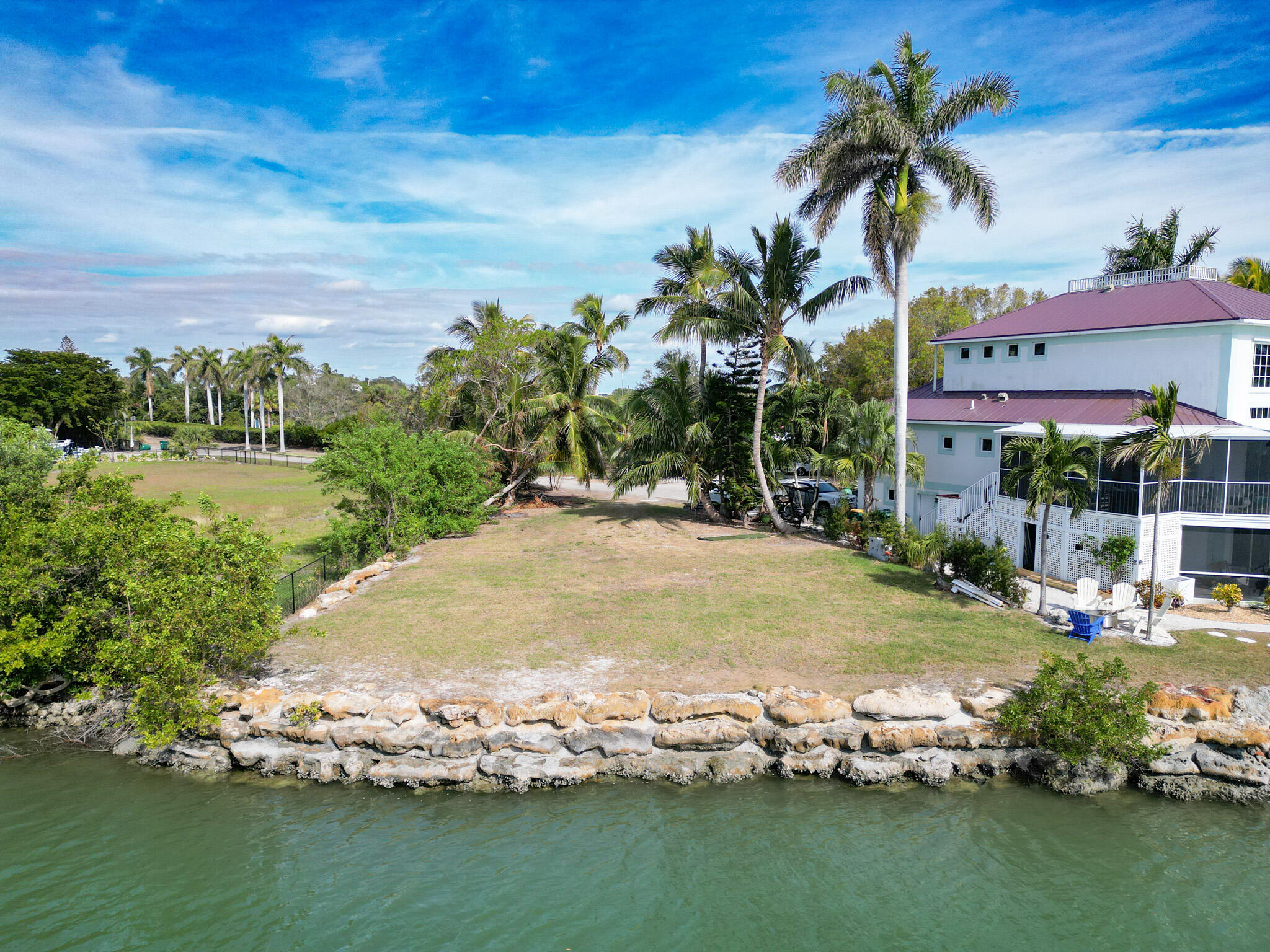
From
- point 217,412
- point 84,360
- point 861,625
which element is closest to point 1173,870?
point 861,625

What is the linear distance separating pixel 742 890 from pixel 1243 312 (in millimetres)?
22496

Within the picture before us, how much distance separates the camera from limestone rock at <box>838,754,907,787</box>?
11.2 metres

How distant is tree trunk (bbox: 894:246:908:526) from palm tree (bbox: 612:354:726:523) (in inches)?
288

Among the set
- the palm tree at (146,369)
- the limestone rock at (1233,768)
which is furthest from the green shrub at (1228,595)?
the palm tree at (146,369)

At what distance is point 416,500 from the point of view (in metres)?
24.4

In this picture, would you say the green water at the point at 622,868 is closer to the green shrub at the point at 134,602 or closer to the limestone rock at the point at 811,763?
the limestone rock at the point at 811,763

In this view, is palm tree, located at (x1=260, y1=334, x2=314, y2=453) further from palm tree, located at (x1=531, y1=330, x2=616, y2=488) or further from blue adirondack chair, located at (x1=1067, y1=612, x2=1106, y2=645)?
blue adirondack chair, located at (x1=1067, y1=612, x2=1106, y2=645)

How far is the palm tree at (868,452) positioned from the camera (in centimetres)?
2397

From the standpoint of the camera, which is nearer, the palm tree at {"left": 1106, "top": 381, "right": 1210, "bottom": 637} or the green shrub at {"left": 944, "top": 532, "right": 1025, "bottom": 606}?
the palm tree at {"left": 1106, "top": 381, "right": 1210, "bottom": 637}

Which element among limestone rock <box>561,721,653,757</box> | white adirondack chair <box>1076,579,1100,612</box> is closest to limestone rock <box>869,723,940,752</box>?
limestone rock <box>561,721,653,757</box>

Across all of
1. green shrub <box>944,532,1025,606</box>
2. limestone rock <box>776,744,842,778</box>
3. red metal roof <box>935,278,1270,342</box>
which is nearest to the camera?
limestone rock <box>776,744,842,778</box>

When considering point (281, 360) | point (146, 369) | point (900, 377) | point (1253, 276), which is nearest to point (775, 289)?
point (900, 377)

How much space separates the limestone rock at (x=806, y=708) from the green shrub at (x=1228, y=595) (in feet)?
38.2

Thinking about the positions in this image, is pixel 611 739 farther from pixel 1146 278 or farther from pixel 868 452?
pixel 1146 278
